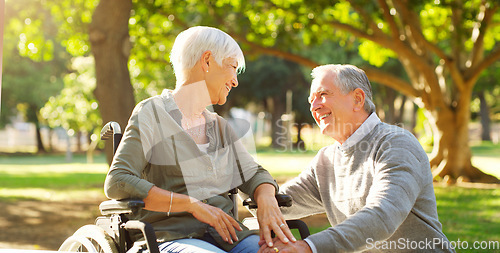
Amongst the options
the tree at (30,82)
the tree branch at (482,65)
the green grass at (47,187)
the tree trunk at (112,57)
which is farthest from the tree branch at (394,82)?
the tree at (30,82)

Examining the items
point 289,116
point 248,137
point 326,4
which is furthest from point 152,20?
point 289,116

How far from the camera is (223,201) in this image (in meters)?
2.15

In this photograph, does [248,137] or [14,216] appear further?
[14,216]

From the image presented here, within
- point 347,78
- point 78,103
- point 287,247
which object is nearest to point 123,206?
point 287,247

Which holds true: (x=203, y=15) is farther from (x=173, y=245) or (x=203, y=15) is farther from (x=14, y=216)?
(x=173, y=245)

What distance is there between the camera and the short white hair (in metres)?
2.09

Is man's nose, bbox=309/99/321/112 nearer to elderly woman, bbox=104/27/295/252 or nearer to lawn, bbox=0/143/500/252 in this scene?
elderly woman, bbox=104/27/295/252

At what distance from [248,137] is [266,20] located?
8.69m

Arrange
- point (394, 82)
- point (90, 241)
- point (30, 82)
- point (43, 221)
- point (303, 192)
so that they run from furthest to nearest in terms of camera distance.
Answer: point (30, 82)
point (394, 82)
point (43, 221)
point (303, 192)
point (90, 241)

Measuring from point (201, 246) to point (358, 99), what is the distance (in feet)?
2.62

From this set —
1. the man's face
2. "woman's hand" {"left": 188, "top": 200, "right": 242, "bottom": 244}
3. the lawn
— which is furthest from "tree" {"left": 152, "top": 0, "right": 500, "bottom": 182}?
"woman's hand" {"left": 188, "top": 200, "right": 242, "bottom": 244}

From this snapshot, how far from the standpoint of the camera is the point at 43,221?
7.38 meters

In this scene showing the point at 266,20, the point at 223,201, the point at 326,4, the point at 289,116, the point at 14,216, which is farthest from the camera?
the point at 289,116

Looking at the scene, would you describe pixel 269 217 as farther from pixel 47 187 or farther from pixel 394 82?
pixel 47 187
